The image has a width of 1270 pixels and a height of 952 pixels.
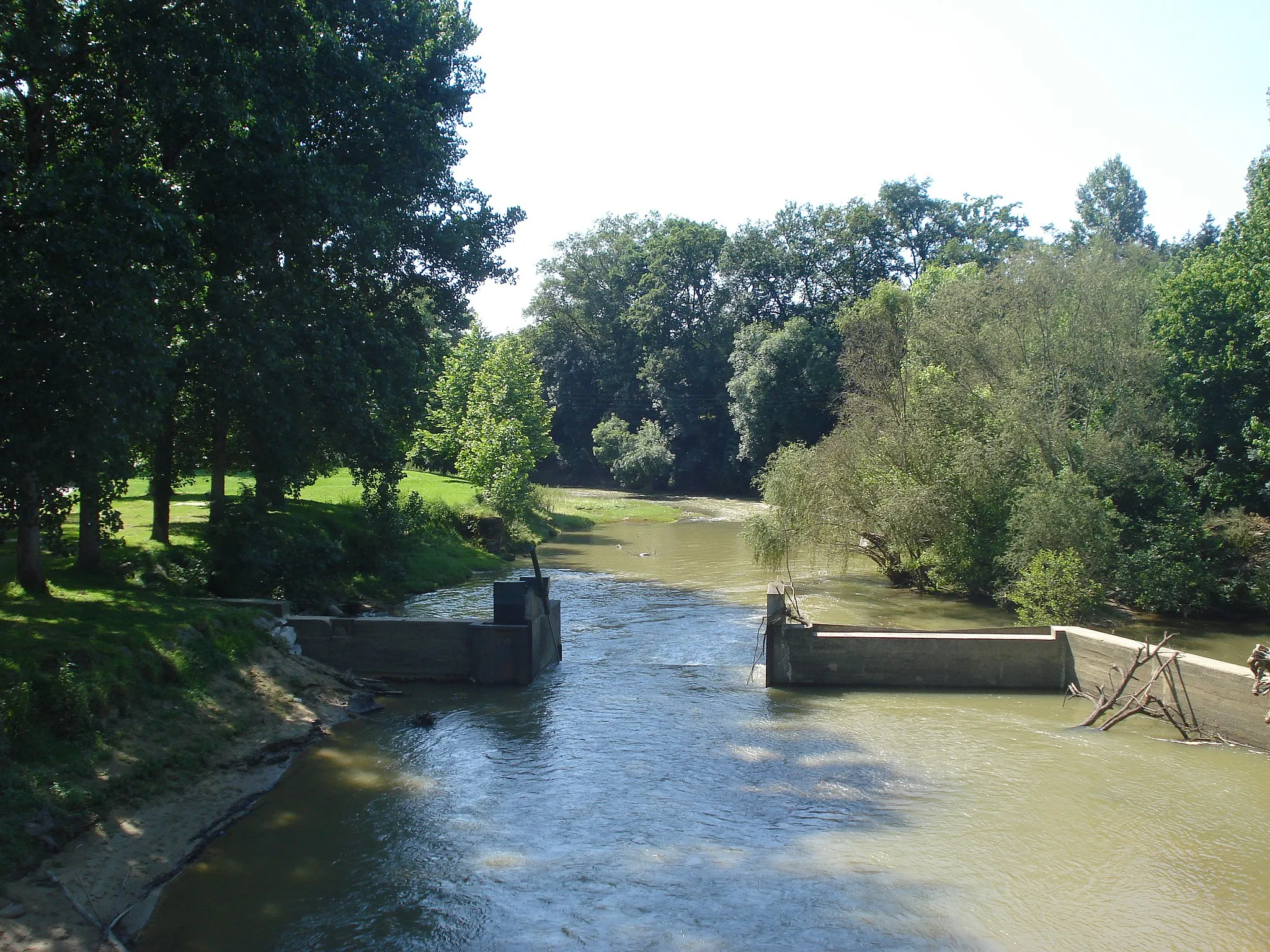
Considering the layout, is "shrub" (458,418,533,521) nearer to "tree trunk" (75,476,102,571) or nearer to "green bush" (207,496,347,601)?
"green bush" (207,496,347,601)

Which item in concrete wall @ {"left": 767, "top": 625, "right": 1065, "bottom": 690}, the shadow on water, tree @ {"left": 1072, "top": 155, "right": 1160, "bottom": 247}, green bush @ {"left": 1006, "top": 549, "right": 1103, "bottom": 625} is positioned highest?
tree @ {"left": 1072, "top": 155, "right": 1160, "bottom": 247}

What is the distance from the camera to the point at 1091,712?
1625 cm

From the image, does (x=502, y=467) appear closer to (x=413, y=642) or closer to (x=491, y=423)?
(x=491, y=423)

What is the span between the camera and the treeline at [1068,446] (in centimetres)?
2355

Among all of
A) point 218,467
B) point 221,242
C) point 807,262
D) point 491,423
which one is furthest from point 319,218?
point 807,262

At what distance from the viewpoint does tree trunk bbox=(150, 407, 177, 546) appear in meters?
20.5

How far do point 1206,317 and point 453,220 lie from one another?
22034 mm

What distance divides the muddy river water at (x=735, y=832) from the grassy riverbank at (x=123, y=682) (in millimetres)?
1353

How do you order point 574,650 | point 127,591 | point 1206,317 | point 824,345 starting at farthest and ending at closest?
1. point 824,345
2. point 1206,317
3. point 574,650
4. point 127,591

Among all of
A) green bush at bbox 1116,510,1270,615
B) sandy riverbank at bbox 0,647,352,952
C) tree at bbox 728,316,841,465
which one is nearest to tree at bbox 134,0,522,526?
sandy riverbank at bbox 0,647,352,952

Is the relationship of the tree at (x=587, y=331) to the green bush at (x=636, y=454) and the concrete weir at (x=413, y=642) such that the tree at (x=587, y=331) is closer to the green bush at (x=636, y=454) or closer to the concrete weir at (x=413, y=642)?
the green bush at (x=636, y=454)

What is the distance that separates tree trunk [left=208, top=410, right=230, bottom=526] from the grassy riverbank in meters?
0.51

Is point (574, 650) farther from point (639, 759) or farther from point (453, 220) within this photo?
point (453, 220)

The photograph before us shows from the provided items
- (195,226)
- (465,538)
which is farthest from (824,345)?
(195,226)
